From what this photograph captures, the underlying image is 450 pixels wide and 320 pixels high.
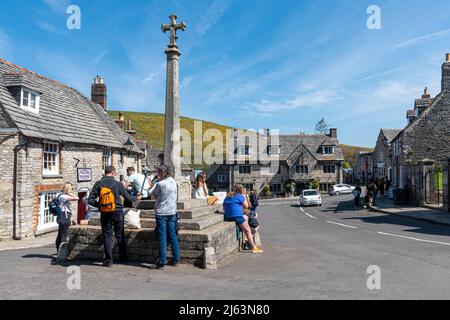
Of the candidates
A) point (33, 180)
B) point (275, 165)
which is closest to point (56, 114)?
point (33, 180)

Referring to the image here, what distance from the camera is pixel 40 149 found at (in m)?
15.7

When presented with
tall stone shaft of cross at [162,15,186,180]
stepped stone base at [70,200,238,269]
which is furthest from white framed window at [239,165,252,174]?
stepped stone base at [70,200,238,269]

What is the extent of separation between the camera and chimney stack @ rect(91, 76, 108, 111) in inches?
1123

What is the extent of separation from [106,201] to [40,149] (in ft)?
36.0

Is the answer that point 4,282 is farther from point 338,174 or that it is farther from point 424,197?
point 338,174

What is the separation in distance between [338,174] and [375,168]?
6.73 metres

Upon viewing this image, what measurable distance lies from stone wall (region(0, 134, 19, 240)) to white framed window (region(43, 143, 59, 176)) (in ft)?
6.31

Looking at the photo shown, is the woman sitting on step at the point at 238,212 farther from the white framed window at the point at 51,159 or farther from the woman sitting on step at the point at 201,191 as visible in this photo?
the white framed window at the point at 51,159

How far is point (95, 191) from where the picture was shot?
6770 millimetres

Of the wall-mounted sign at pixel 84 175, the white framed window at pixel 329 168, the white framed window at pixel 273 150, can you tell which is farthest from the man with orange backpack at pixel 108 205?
the white framed window at pixel 329 168

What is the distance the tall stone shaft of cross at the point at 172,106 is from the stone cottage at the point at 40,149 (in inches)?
333

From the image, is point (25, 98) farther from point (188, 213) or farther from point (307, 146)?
point (307, 146)

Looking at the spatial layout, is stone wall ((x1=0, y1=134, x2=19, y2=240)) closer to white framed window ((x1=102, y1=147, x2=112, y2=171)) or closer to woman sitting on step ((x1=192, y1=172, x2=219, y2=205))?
white framed window ((x1=102, y1=147, x2=112, y2=171))
